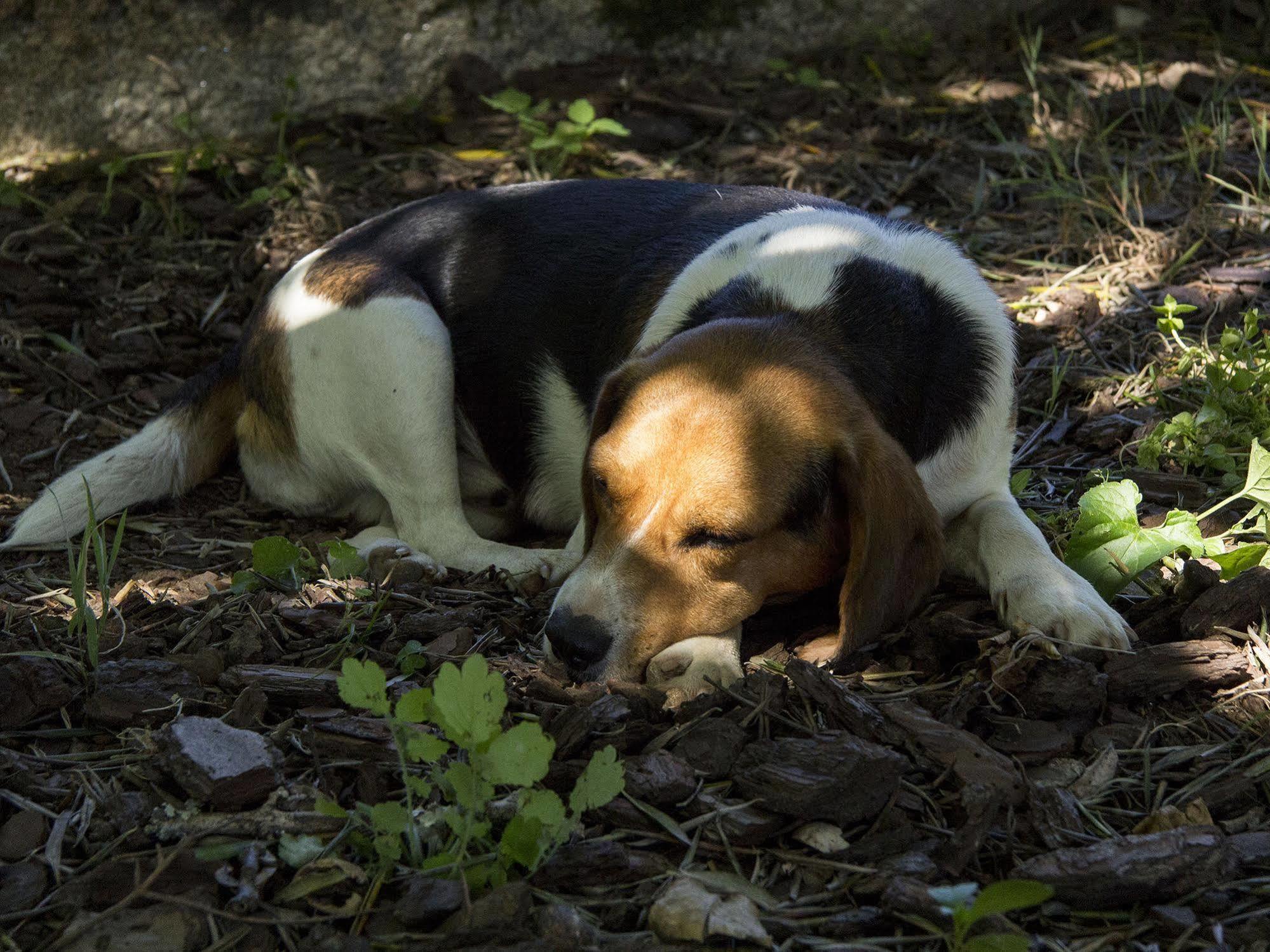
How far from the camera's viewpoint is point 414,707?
2236 millimetres

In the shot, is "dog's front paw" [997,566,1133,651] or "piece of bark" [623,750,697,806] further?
"dog's front paw" [997,566,1133,651]

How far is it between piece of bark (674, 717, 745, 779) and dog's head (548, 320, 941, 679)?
0.29 meters

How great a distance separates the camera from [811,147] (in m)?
5.84

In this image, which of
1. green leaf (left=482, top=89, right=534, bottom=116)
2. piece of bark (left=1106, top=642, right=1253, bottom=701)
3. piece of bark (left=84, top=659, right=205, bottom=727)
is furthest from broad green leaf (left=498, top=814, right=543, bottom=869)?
green leaf (left=482, top=89, right=534, bottom=116)

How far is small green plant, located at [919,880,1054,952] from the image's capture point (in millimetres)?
1910

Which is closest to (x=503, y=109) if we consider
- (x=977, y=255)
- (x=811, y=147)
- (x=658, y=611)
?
(x=811, y=147)

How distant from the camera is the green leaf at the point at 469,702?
2.14m

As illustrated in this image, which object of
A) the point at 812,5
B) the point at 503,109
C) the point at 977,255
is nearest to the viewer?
the point at 977,255

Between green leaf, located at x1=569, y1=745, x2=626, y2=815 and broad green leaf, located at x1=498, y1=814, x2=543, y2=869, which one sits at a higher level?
green leaf, located at x1=569, y1=745, x2=626, y2=815

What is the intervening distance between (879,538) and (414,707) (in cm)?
112

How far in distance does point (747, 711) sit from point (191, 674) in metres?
1.24

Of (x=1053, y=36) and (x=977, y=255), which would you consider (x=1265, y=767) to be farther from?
(x=1053, y=36)

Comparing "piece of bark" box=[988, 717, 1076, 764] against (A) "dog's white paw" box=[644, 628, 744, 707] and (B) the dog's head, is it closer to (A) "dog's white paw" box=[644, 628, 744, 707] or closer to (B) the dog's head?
(B) the dog's head

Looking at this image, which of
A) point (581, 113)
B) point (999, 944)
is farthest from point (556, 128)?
point (999, 944)
